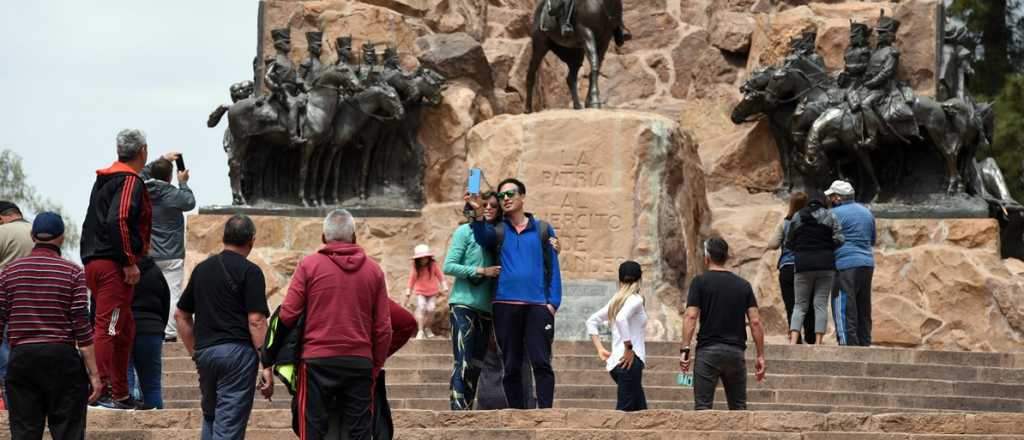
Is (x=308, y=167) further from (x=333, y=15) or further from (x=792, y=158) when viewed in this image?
(x=792, y=158)

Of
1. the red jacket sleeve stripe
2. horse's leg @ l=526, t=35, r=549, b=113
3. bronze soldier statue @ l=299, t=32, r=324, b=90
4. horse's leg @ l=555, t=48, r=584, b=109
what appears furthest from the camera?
bronze soldier statue @ l=299, t=32, r=324, b=90

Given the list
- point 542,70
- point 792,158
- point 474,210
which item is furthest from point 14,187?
point 474,210

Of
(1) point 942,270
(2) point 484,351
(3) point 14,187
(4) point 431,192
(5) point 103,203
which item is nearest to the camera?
(5) point 103,203

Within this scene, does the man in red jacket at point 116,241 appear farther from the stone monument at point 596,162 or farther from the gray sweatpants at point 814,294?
the stone monument at point 596,162

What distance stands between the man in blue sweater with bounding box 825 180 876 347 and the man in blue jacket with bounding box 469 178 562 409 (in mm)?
4606

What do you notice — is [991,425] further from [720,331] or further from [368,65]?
[368,65]

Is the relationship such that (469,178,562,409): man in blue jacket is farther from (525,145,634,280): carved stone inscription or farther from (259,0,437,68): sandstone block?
(259,0,437,68): sandstone block

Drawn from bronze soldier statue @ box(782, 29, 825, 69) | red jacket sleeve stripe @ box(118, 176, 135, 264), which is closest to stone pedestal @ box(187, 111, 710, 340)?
bronze soldier statue @ box(782, 29, 825, 69)

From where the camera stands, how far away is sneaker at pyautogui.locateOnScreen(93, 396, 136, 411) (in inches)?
436

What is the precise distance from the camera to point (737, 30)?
2542 cm

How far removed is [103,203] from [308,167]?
11.9 meters

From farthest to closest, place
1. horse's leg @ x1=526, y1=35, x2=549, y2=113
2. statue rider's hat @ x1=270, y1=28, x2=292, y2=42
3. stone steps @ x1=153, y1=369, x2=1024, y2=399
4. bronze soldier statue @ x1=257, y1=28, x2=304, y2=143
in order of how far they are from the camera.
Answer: statue rider's hat @ x1=270, y1=28, x2=292, y2=42 < bronze soldier statue @ x1=257, y1=28, x2=304, y2=143 < horse's leg @ x1=526, y1=35, x2=549, y2=113 < stone steps @ x1=153, y1=369, x2=1024, y2=399

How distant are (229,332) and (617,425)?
2341 millimetres

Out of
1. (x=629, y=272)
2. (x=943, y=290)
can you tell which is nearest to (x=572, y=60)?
(x=943, y=290)
